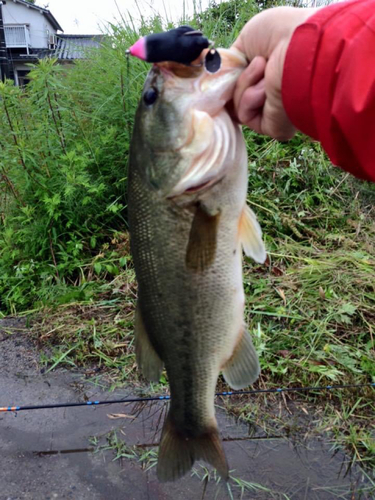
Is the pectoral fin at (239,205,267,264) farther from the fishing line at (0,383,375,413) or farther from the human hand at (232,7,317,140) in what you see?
the fishing line at (0,383,375,413)

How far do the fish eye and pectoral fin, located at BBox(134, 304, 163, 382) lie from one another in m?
0.74

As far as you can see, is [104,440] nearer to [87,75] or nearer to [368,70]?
[368,70]

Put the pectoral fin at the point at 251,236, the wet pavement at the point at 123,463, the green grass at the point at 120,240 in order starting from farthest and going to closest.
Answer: the green grass at the point at 120,240 < the wet pavement at the point at 123,463 < the pectoral fin at the point at 251,236

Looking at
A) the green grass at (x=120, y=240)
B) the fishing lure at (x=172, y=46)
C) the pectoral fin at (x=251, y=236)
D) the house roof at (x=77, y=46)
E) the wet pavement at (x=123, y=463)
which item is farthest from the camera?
the house roof at (x=77, y=46)

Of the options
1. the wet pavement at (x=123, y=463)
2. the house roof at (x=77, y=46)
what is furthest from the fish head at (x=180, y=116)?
the house roof at (x=77, y=46)

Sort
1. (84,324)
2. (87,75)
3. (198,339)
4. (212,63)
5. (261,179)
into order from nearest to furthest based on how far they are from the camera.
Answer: (212,63)
(198,339)
(84,324)
(261,179)
(87,75)

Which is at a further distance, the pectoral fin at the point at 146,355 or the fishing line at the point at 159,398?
the fishing line at the point at 159,398

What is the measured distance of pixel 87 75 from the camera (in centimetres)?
523

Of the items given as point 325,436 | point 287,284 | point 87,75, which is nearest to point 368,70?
point 325,436

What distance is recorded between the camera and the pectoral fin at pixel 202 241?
151cm

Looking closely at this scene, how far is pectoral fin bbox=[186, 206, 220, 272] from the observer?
151 centimetres

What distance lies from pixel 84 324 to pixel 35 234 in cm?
125

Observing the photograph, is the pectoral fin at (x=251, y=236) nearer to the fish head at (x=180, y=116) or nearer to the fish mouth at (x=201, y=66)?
the fish head at (x=180, y=116)

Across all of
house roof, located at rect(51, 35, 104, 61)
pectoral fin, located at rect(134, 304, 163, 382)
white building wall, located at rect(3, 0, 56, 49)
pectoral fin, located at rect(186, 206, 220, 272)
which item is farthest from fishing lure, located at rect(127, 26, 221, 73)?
white building wall, located at rect(3, 0, 56, 49)
